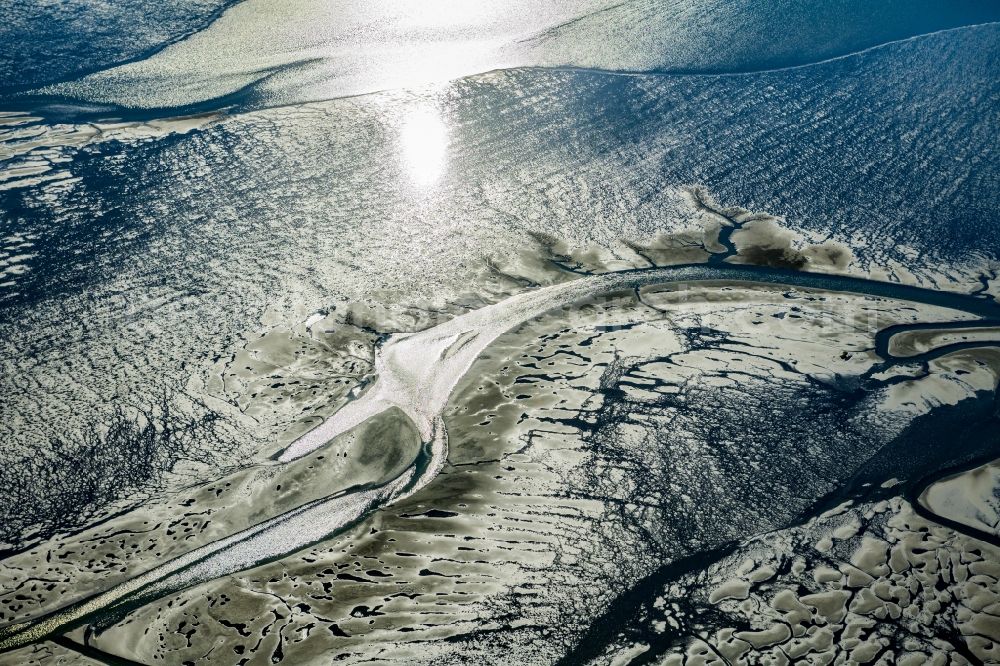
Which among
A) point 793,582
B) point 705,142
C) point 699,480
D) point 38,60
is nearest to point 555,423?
point 699,480

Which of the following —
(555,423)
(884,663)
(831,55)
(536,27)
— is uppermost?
(536,27)

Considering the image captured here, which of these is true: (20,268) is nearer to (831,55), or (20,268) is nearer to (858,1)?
(831,55)

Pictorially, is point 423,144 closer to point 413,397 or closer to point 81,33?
point 413,397

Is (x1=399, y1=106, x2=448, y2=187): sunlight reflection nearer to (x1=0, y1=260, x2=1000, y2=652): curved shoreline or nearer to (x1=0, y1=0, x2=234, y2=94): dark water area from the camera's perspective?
(x1=0, y1=260, x2=1000, y2=652): curved shoreline

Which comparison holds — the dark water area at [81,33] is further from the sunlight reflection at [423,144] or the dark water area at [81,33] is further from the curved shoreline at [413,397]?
the curved shoreline at [413,397]

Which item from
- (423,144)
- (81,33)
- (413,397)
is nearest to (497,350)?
(413,397)

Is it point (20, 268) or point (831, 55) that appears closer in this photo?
point (20, 268)
